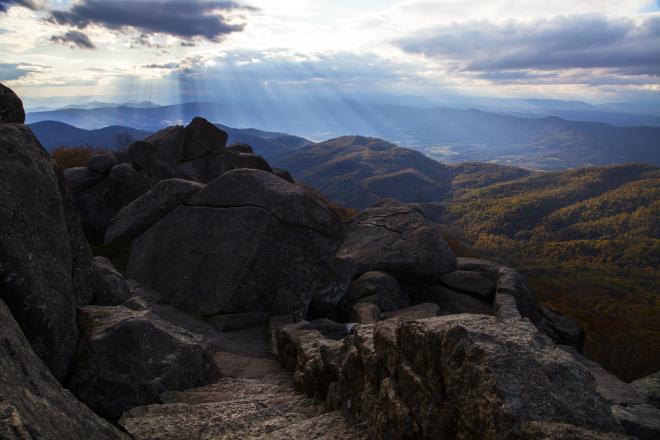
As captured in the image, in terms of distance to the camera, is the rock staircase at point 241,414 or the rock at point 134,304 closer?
the rock staircase at point 241,414

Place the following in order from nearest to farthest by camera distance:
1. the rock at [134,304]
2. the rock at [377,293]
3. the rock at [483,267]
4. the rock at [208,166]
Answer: the rock at [134,304] < the rock at [377,293] < the rock at [483,267] < the rock at [208,166]

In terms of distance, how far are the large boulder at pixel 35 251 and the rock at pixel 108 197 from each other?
1575 centimetres

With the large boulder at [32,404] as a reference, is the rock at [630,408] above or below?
below

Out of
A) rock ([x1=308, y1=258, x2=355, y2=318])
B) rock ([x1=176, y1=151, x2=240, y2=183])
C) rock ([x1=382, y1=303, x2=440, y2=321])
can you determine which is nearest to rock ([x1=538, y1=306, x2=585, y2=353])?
rock ([x1=382, y1=303, x2=440, y2=321])

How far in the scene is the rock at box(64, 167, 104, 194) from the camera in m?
27.5

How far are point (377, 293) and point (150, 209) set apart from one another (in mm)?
10644

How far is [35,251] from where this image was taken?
28.6 feet

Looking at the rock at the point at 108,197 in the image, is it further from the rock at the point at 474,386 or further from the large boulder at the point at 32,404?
the rock at the point at 474,386

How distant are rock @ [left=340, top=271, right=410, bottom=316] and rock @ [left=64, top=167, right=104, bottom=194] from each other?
1768 centimetres

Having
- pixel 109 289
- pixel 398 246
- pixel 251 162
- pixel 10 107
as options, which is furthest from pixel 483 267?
pixel 10 107

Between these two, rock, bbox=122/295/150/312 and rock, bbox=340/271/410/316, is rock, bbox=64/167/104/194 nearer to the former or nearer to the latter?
rock, bbox=122/295/150/312

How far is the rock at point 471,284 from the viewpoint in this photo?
2328cm

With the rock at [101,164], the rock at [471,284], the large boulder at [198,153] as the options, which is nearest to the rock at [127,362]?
the rock at [471,284]

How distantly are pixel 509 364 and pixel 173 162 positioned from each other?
31.0 metres
